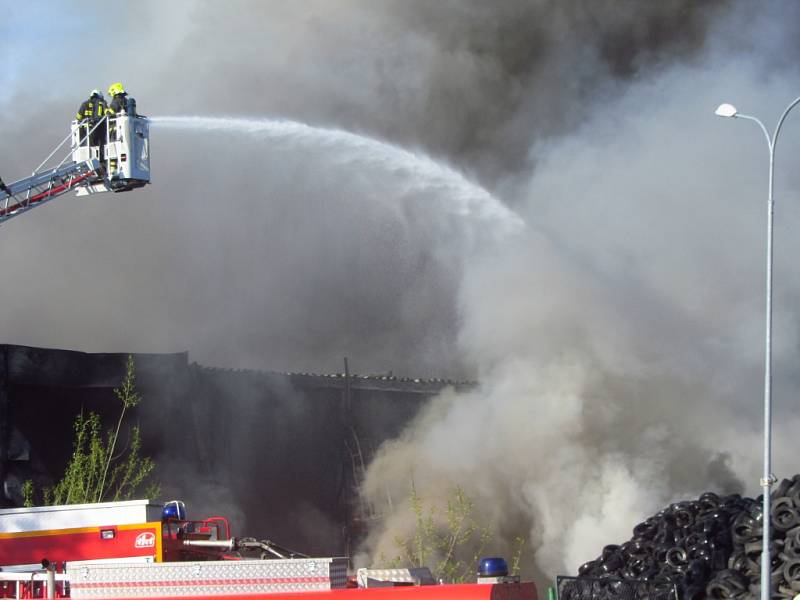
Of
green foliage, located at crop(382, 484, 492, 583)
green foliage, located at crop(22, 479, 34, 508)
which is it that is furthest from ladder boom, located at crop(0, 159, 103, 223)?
green foliage, located at crop(382, 484, 492, 583)

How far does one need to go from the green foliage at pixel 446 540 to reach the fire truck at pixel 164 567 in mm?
8342

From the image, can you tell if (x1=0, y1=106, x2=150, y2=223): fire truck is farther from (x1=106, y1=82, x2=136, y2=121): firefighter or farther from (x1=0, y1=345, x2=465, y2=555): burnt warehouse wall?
(x1=0, y1=345, x2=465, y2=555): burnt warehouse wall

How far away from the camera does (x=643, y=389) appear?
81.8ft

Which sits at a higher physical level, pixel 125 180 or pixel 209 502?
pixel 125 180

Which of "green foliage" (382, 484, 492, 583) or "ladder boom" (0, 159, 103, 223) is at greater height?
"ladder boom" (0, 159, 103, 223)

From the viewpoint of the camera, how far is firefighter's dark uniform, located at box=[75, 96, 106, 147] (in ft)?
57.1

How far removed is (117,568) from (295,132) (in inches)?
738

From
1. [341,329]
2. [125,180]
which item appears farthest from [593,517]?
[341,329]

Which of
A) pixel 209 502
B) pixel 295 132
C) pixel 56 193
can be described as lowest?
pixel 209 502

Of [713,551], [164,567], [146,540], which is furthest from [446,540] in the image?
[164,567]

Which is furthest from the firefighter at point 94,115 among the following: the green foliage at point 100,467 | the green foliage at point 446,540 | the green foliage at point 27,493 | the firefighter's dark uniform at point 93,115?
the green foliage at point 446,540

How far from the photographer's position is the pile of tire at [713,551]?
15617 millimetres

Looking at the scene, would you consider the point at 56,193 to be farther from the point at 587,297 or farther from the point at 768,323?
the point at 587,297

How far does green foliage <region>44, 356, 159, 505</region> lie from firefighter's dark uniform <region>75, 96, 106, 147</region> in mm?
5305
